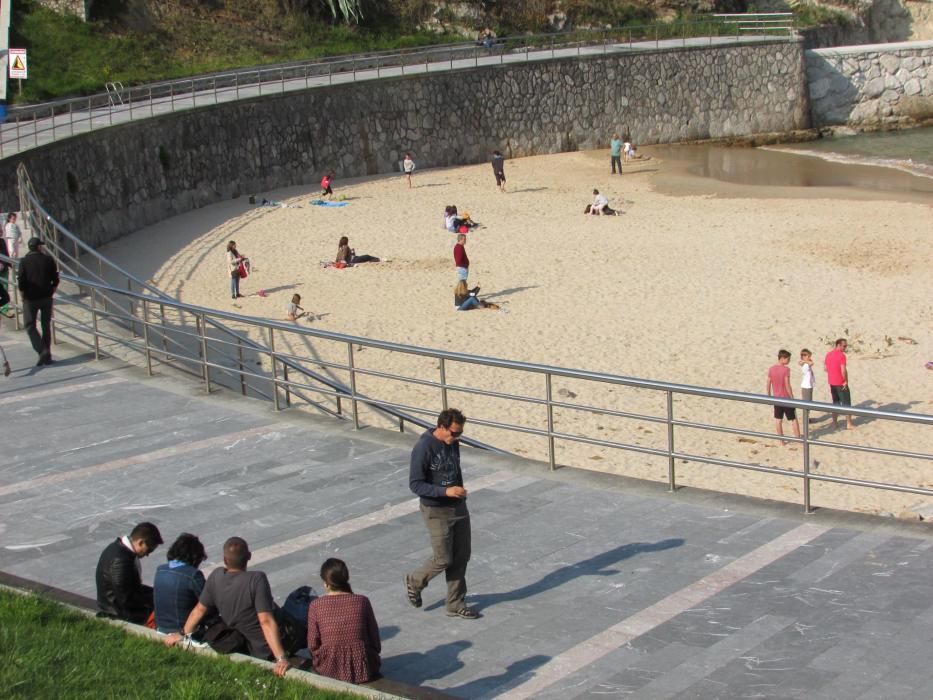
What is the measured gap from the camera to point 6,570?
783cm

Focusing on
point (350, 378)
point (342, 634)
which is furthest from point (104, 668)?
point (350, 378)

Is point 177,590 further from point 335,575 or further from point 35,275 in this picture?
point 35,275

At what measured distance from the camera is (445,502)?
23.1 ft

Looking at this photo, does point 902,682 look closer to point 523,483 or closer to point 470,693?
point 470,693

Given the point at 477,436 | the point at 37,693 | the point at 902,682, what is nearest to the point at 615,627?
the point at 902,682

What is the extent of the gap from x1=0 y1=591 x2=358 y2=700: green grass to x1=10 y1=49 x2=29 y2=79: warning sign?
22154 mm

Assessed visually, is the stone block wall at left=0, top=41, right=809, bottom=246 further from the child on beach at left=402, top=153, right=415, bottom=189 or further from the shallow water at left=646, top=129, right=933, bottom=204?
the child on beach at left=402, top=153, right=415, bottom=189

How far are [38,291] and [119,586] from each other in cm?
643

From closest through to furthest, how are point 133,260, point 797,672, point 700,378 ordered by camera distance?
point 797,672 < point 700,378 < point 133,260

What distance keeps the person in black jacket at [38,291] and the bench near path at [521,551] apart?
1.33 metres

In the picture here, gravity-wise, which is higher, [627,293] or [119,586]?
[119,586]

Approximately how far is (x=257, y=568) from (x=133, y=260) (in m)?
19.1

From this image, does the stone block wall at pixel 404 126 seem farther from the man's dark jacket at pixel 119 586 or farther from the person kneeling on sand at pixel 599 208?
the man's dark jacket at pixel 119 586

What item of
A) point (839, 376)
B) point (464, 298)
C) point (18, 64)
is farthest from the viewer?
point (18, 64)
